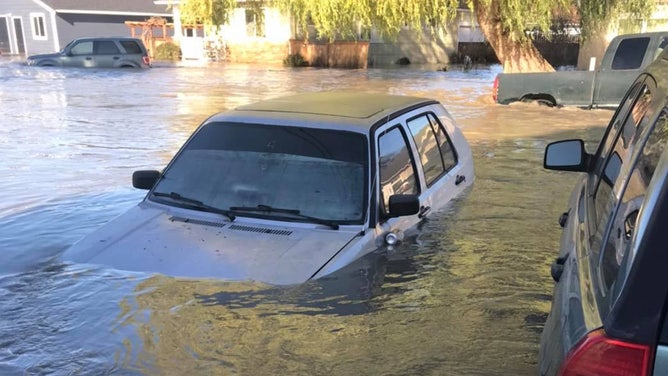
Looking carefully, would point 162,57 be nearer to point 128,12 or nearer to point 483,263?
point 128,12

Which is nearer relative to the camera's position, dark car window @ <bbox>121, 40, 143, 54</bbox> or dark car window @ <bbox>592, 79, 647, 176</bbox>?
dark car window @ <bbox>592, 79, 647, 176</bbox>

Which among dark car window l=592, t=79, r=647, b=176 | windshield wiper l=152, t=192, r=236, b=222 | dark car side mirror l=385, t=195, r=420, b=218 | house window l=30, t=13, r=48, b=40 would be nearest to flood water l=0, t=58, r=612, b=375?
dark car side mirror l=385, t=195, r=420, b=218

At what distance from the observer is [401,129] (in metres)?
5.03

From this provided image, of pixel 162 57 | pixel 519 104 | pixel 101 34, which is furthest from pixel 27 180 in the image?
pixel 101 34

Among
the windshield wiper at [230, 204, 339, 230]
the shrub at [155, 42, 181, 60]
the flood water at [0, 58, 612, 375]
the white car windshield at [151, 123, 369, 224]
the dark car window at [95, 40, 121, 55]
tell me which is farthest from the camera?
the shrub at [155, 42, 181, 60]

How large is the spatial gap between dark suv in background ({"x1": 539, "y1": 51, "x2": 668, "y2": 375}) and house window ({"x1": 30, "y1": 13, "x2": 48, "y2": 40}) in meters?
46.0

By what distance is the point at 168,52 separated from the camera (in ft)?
127

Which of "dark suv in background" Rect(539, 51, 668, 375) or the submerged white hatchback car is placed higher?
"dark suv in background" Rect(539, 51, 668, 375)

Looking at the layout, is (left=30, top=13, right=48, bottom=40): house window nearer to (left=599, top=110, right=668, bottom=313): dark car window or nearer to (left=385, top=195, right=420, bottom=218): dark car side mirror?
(left=385, top=195, right=420, bottom=218): dark car side mirror

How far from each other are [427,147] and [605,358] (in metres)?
4.01

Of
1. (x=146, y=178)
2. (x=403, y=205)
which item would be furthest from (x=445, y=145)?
(x=146, y=178)

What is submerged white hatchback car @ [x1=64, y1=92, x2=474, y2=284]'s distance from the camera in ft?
12.8

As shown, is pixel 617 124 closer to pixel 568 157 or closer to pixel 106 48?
pixel 568 157

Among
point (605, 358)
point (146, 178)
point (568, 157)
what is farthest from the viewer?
point (146, 178)
